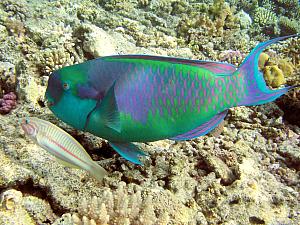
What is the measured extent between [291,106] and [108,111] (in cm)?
344

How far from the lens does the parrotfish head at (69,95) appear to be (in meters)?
1.69

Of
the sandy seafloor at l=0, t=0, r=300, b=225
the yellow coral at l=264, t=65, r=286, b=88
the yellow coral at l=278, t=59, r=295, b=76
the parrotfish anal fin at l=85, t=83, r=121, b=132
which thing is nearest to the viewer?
the parrotfish anal fin at l=85, t=83, r=121, b=132

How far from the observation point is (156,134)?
6.03ft

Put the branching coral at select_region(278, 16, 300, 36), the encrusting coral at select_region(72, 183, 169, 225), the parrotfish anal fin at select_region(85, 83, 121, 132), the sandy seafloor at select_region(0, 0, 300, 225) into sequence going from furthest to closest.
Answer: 1. the branching coral at select_region(278, 16, 300, 36)
2. the sandy seafloor at select_region(0, 0, 300, 225)
3. the encrusting coral at select_region(72, 183, 169, 225)
4. the parrotfish anal fin at select_region(85, 83, 121, 132)

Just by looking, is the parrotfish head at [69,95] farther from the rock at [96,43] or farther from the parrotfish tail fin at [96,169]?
the rock at [96,43]

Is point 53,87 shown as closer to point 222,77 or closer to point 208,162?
point 222,77

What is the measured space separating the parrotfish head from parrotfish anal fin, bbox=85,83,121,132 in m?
0.04

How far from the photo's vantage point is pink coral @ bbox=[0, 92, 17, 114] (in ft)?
11.0

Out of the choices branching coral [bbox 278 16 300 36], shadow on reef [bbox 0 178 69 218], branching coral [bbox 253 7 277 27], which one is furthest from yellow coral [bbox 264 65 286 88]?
branching coral [bbox 278 16 300 36]

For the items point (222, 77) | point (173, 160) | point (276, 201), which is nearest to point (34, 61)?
point (173, 160)

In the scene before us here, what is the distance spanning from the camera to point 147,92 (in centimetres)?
172

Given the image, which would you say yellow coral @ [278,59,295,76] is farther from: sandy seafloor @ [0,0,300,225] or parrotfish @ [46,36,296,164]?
parrotfish @ [46,36,296,164]

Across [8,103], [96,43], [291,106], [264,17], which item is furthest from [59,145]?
[264,17]

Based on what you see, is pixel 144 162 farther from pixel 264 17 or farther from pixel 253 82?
pixel 264 17
